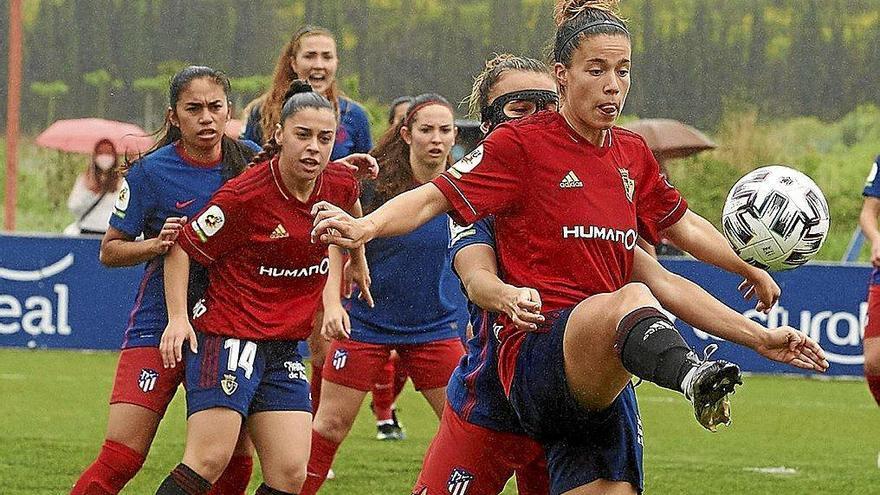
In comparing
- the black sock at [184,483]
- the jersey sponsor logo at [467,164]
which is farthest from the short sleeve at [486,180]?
the black sock at [184,483]

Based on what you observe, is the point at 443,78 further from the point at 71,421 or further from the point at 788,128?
the point at 71,421

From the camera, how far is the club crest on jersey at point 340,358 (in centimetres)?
722

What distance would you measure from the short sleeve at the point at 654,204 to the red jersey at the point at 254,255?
53.3 inches

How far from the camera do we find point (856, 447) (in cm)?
995

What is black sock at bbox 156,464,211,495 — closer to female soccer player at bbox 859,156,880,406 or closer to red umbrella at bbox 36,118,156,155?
female soccer player at bbox 859,156,880,406

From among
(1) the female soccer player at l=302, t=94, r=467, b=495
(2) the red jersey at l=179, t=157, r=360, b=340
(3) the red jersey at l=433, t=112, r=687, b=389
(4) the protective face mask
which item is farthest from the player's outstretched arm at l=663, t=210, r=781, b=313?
(4) the protective face mask

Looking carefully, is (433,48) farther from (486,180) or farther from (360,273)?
(486,180)

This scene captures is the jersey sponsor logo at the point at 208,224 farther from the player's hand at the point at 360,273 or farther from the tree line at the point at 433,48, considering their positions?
the tree line at the point at 433,48

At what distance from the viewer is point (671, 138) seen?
1712 centimetres

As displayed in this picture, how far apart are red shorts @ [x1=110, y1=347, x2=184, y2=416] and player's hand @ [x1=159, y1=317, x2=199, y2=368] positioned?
0.18m

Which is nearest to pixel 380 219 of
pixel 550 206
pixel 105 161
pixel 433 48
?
pixel 550 206

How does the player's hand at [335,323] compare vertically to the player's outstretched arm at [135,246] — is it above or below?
below

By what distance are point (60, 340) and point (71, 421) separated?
12.5 feet

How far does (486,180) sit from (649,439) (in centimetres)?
574
